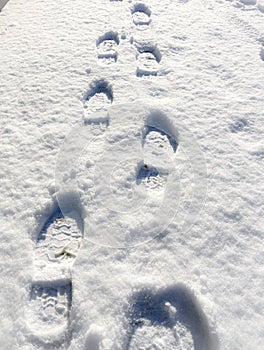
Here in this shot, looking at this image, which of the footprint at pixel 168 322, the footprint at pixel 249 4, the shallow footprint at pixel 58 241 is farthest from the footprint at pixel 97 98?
the footprint at pixel 249 4

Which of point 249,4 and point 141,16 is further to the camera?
point 249,4

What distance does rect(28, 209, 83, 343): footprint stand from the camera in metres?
1.27

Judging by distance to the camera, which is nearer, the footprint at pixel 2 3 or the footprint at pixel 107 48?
the footprint at pixel 107 48

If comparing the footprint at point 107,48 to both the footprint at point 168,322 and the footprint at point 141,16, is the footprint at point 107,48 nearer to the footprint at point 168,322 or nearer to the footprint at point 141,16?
the footprint at point 141,16

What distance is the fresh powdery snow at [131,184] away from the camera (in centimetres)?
128

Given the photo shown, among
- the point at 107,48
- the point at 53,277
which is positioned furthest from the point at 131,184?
the point at 107,48

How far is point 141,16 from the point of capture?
2.79 m

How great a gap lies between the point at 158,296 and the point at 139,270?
13cm

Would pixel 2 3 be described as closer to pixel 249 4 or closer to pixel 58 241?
pixel 249 4

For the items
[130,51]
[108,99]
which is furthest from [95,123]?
[130,51]

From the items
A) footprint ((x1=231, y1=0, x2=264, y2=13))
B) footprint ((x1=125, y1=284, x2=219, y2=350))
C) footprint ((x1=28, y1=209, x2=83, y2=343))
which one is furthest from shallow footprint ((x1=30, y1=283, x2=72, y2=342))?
footprint ((x1=231, y1=0, x2=264, y2=13))

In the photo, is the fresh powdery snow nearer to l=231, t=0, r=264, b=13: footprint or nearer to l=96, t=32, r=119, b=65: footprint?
l=96, t=32, r=119, b=65: footprint

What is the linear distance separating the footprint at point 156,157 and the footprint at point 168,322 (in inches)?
22.1

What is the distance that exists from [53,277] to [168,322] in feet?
1.72
